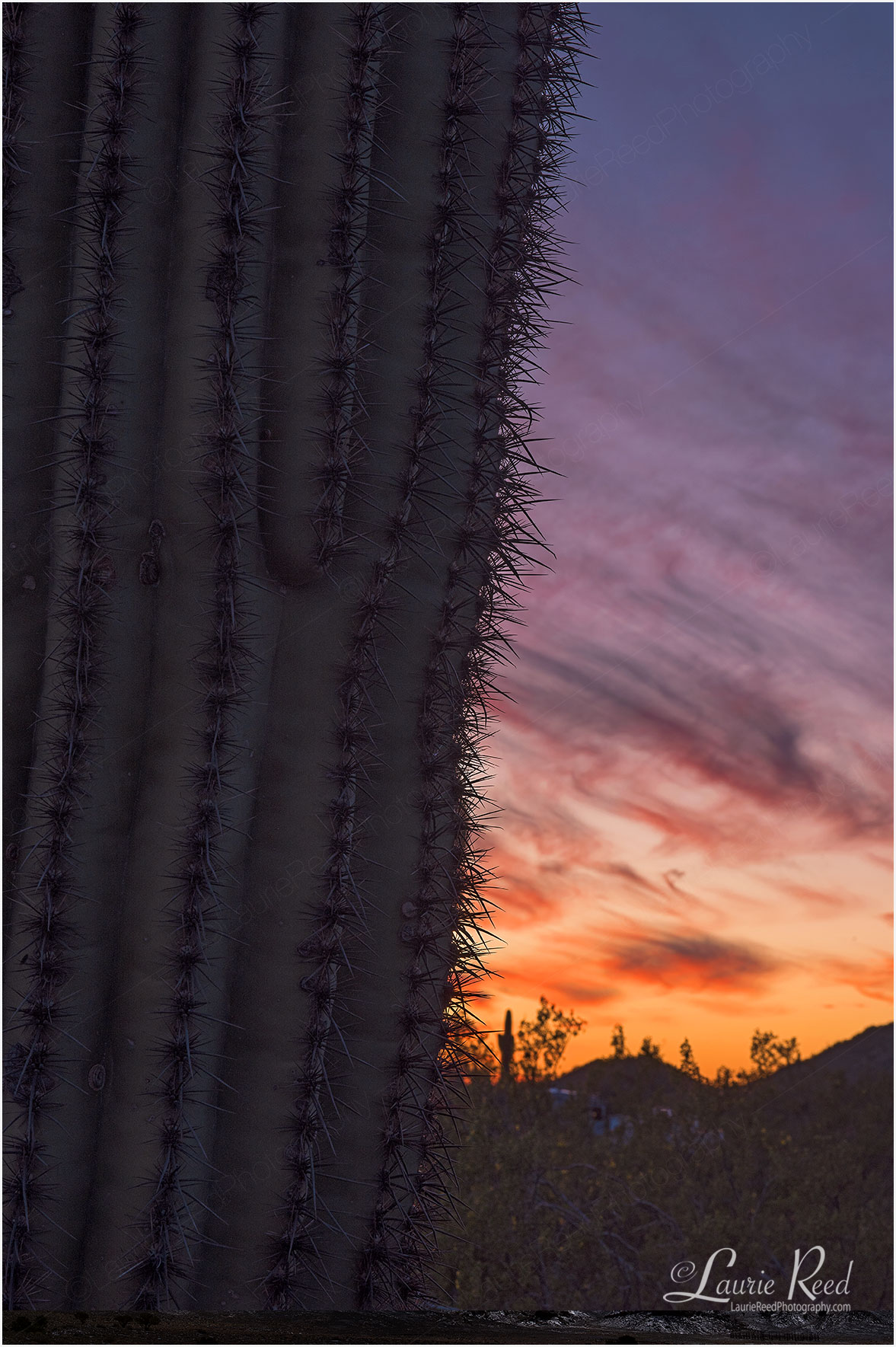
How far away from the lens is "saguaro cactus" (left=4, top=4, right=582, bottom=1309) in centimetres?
268


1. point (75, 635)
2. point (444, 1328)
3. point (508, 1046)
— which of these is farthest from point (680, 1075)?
point (75, 635)

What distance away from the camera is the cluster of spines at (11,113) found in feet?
9.92

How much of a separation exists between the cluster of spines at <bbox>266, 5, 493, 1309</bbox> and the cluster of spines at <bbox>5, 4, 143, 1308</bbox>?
1.82 ft

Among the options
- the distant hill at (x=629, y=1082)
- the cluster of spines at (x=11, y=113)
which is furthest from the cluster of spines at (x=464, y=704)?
the distant hill at (x=629, y=1082)

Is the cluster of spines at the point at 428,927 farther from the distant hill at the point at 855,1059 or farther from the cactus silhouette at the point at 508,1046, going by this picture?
the distant hill at the point at 855,1059

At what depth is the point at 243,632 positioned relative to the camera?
2805mm

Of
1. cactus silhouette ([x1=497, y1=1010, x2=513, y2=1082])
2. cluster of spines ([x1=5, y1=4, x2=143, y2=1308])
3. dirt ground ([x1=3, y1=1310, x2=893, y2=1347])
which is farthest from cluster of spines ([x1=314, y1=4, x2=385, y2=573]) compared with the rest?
cactus silhouette ([x1=497, y1=1010, x2=513, y2=1082])

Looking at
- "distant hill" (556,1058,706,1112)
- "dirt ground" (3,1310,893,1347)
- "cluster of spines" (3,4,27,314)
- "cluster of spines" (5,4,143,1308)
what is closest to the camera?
"dirt ground" (3,1310,893,1347)

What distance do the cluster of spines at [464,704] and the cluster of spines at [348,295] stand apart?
→ 0.38m

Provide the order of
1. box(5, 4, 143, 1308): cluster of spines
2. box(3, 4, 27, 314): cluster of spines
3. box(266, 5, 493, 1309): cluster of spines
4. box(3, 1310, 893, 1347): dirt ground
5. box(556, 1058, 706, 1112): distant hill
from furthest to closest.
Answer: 1. box(556, 1058, 706, 1112): distant hill
2. box(3, 4, 27, 314): cluster of spines
3. box(266, 5, 493, 1309): cluster of spines
4. box(5, 4, 143, 1308): cluster of spines
5. box(3, 1310, 893, 1347): dirt ground

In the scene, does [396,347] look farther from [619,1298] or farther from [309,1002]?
[619,1298]

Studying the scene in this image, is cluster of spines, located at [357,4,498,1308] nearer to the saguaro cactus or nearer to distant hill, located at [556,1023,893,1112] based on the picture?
the saguaro cactus

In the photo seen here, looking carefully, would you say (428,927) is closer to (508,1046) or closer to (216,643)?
(216,643)
